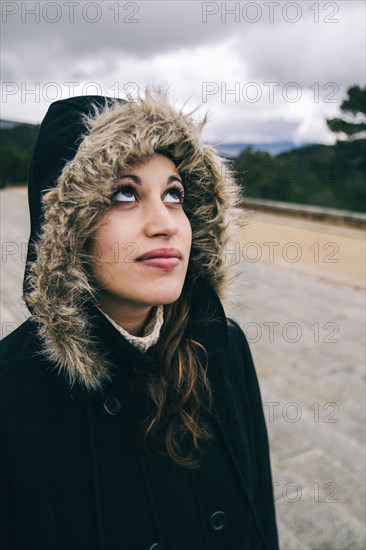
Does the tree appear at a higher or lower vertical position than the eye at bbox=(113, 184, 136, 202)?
higher

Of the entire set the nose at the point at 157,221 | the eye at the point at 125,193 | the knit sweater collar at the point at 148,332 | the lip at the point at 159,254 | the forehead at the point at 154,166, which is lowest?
the knit sweater collar at the point at 148,332

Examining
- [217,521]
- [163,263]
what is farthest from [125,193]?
[217,521]

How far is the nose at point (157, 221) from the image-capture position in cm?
127

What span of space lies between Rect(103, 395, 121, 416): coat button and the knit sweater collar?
174 mm

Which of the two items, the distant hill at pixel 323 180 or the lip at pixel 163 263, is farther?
the distant hill at pixel 323 180

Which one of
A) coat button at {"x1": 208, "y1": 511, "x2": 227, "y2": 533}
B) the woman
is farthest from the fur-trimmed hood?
coat button at {"x1": 208, "y1": 511, "x2": 227, "y2": 533}

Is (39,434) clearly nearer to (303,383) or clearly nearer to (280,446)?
(280,446)

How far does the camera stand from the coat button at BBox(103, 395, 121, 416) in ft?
4.29

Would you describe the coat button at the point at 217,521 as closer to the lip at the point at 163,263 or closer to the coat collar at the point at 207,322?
the coat collar at the point at 207,322

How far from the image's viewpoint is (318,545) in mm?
2275

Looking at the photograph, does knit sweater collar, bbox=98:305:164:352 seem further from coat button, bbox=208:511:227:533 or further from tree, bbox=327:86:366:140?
tree, bbox=327:86:366:140

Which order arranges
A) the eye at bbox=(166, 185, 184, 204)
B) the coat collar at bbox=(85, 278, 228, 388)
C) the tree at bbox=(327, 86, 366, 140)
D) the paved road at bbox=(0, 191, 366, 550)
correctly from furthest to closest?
1. the tree at bbox=(327, 86, 366, 140)
2. the paved road at bbox=(0, 191, 366, 550)
3. the coat collar at bbox=(85, 278, 228, 388)
4. the eye at bbox=(166, 185, 184, 204)

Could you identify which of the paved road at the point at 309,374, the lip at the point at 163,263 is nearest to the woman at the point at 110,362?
the lip at the point at 163,263

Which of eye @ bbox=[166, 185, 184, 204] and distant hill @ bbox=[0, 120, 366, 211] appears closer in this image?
eye @ bbox=[166, 185, 184, 204]
